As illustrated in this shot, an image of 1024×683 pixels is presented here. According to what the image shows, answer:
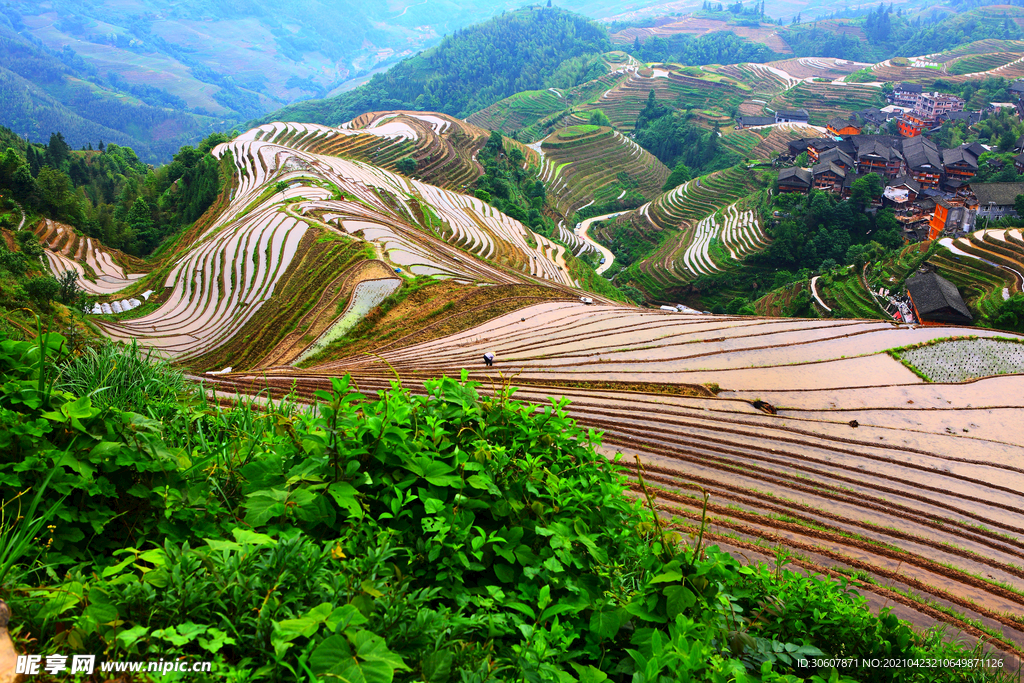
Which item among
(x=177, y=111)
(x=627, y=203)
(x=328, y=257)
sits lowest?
(x=328, y=257)

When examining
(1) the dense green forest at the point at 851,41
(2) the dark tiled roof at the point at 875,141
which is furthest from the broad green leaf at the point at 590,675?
(1) the dense green forest at the point at 851,41

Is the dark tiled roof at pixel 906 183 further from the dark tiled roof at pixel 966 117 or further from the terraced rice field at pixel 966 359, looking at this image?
the terraced rice field at pixel 966 359

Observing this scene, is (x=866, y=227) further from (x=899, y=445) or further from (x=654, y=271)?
(x=899, y=445)

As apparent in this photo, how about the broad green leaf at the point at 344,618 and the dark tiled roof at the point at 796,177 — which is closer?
the broad green leaf at the point at 344,618

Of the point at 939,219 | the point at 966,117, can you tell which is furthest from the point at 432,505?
the point at 966,117

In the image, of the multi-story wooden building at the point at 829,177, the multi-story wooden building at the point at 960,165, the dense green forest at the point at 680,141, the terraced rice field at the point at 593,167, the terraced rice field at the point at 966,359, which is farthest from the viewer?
the dense green forest at the point at 680,141

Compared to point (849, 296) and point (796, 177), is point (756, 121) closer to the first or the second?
point (796, 177)

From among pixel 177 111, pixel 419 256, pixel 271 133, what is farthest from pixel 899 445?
pixel 177 111

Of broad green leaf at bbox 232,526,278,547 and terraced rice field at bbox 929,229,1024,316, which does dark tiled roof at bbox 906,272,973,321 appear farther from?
broad green leaf at bbox 232,526,278,547
